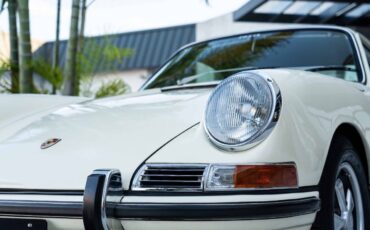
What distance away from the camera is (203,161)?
1905mm

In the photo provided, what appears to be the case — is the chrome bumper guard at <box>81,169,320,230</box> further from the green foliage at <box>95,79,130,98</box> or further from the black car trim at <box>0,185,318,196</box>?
the green foliage at <box>95,79,130,98</box>

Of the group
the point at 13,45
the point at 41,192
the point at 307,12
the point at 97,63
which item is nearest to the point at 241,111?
the point at 41,192

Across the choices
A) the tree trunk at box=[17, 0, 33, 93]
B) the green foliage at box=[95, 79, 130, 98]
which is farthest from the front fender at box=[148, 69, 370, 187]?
the green foliage at box=[95, 79, 130, 98]

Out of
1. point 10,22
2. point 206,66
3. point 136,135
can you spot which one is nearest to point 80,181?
point 136,135

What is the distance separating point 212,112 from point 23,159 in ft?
2.41

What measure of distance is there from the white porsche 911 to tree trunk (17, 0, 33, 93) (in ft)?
8.45

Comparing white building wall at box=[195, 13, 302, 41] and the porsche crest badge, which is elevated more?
the porsche crest badge

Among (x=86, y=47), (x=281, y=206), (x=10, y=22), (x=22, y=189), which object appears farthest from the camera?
(x=86, y=47)

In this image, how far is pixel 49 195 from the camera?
1.95 metres

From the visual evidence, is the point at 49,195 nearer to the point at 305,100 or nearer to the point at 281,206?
the point at 281,206

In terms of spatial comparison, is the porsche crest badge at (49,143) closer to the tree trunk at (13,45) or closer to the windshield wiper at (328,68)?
the windshield wiper at (328,68)

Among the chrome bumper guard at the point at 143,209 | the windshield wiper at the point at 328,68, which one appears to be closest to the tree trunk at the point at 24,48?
the windshield wiper at the point at 328,68

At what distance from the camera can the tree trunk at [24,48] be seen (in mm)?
4910

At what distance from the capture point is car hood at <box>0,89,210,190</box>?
2.01m
